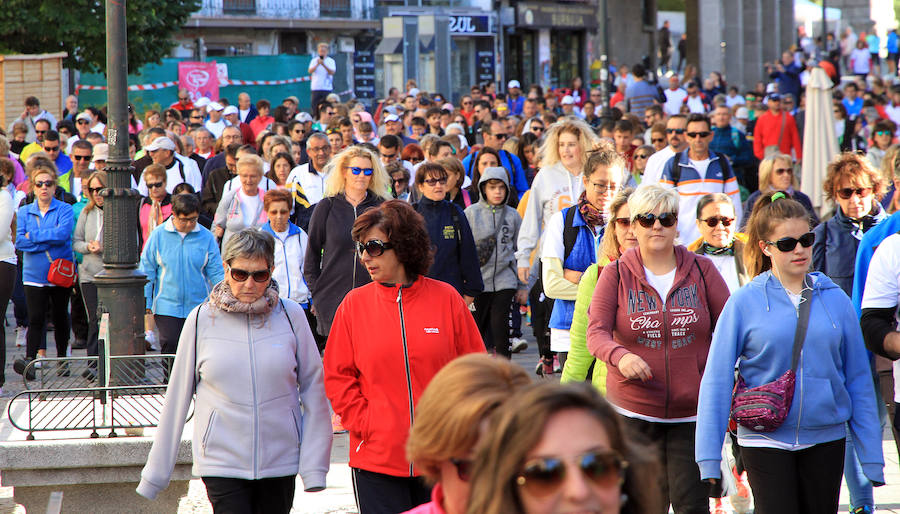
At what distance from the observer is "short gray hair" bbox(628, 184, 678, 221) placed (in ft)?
17.4

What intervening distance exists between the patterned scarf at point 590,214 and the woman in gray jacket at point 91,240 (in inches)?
190

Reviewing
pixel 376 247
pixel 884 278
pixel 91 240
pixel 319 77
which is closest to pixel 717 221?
pixel 884 278

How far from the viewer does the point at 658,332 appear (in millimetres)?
5180

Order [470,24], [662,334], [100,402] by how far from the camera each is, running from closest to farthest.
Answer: [662,334] < [100,402] < [470,24]

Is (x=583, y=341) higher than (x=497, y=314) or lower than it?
higher

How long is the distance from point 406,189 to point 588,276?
652cm

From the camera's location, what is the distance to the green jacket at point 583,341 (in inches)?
218

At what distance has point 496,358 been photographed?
2.43 meters

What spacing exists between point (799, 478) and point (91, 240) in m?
7.28

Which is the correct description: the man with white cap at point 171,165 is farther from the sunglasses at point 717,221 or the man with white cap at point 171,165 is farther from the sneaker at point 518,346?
the sunglasses at point 717,221

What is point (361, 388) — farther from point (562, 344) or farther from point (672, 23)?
point (672, 23)

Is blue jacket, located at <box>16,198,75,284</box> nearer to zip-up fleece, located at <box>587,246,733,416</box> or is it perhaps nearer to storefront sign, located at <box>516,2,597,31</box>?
zip-up fleece, located at <box>587,246,733,416</box>

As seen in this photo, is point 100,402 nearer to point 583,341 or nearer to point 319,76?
point 583,341

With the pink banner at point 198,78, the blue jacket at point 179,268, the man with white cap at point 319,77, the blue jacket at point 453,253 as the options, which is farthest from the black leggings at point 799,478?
the pink banner at point 198,78
